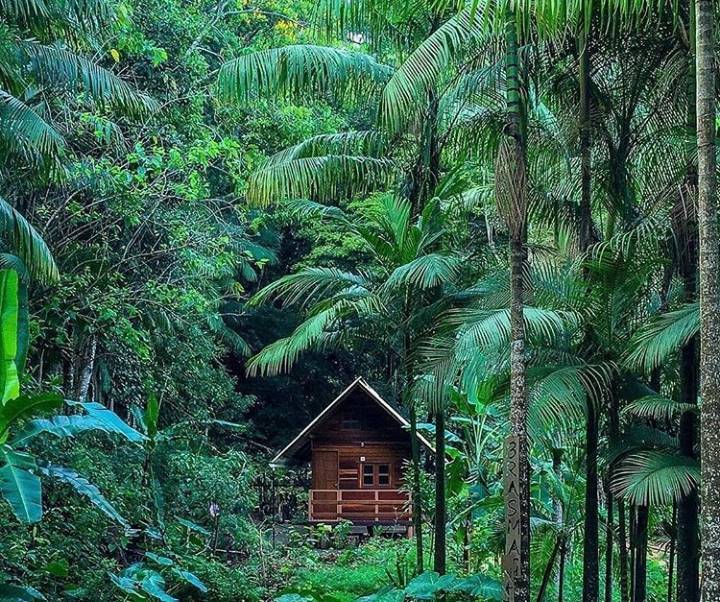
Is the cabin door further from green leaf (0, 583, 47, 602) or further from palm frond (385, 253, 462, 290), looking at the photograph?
green leaf (0, 583, 47, 602)

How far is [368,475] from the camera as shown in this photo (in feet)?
66.6

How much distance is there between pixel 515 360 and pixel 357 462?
1415cm

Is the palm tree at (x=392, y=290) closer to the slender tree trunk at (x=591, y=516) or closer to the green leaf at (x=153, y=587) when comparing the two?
the slender tree trunk at (x=591, y=516)

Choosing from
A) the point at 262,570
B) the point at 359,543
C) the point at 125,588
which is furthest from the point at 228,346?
the point at 125,588

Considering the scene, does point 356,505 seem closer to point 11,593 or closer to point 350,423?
point 350,423

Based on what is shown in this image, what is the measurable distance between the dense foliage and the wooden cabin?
4.93 metres

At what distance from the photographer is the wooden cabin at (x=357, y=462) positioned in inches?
789

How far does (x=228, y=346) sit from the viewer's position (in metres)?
23.0

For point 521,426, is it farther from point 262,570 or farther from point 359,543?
point 359,543

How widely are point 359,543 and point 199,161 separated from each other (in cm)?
1116

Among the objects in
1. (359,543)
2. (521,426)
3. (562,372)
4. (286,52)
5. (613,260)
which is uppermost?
(286,52)

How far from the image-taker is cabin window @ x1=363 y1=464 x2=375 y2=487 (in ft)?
66.5

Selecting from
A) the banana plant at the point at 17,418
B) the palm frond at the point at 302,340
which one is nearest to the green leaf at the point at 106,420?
the banana plant at the point at 17,418

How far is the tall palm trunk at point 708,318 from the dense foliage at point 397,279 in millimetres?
16
